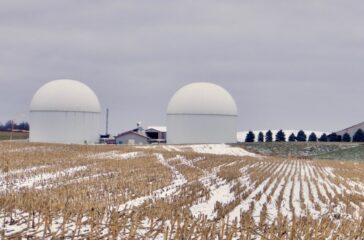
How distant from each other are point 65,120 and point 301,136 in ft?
119

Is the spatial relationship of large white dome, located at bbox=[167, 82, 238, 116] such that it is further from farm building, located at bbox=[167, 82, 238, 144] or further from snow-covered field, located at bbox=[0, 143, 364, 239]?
snow-covered field, located at bbox=[0, 143, 364, 239]

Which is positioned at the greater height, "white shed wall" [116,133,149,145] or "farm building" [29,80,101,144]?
"farm building" [29,80,101,144]

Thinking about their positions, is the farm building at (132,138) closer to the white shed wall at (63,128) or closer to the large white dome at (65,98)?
the white shed wall at (63,128)

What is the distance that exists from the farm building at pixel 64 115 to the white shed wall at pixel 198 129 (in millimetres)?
10465

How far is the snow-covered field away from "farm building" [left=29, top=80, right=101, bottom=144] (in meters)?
38.1

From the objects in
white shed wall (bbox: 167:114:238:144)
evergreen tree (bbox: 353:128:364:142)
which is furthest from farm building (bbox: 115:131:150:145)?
evergreen tree (bbox: 353:128:364:142)

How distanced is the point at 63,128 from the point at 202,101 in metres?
18.4

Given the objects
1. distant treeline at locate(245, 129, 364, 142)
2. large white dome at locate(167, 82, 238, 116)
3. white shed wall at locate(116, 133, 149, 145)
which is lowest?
white shed wall at locate(116, 133, 149, 145)

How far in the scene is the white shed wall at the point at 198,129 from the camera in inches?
2623

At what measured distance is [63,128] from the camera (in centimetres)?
6431

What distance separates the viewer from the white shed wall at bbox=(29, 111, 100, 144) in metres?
64.1

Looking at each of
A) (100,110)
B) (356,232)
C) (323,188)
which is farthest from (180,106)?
(356,232)

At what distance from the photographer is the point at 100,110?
69.5 m

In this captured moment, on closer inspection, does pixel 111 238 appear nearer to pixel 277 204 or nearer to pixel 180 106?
pixel 277 204
